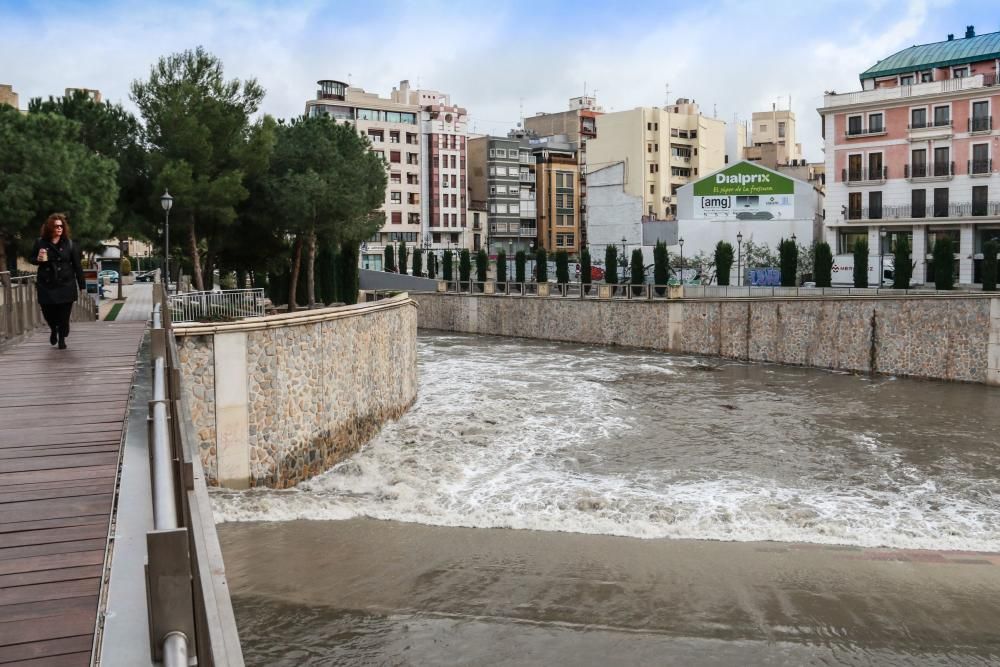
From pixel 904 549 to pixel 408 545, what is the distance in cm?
776

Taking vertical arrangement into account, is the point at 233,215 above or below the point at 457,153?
below

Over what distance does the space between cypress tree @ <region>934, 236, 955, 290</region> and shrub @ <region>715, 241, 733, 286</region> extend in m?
9.83

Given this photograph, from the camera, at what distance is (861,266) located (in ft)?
130

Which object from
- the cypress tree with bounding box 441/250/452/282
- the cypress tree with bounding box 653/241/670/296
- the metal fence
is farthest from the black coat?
the cypress tree with bounding box 441/250/452/282

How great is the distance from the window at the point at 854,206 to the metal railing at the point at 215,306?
100 feet

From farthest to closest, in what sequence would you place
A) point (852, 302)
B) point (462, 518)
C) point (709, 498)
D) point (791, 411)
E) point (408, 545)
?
point (852, 302), point (791, 411), point (709, 498), point (462, 518), point (408, 545)

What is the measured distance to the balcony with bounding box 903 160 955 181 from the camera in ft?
136

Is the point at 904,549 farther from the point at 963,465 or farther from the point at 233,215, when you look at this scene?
the point at 233,215

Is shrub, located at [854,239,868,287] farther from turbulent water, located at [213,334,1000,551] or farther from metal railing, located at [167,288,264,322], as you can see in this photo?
metal railing, located at [167,288,264,322]

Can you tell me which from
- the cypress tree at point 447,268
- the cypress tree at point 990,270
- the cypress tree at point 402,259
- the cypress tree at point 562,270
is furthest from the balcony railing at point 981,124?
the cypress tree at point 402,259

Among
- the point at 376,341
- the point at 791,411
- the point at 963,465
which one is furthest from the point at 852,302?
the point at 376,341

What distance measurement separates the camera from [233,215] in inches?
1133

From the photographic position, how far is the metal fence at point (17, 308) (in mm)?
11969

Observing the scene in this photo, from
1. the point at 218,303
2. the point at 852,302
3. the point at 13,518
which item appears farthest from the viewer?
the point at 852,302
